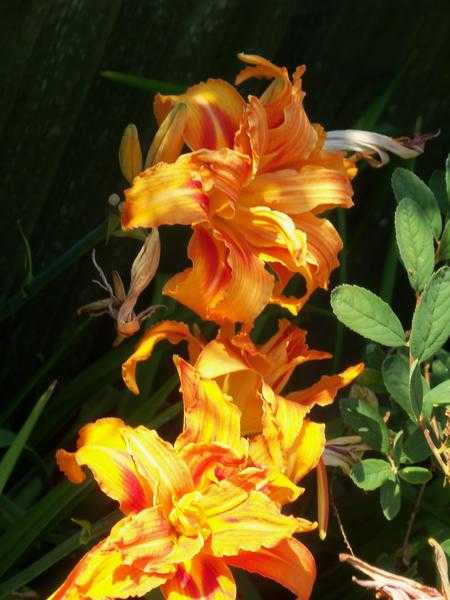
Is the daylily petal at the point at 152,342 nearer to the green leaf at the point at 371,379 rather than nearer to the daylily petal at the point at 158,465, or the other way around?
the daylily petal at the point at 158,465

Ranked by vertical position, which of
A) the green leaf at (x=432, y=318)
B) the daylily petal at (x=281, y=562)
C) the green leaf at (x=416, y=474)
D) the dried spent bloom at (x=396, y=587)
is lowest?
the daylily petal at (x=281, y=562)

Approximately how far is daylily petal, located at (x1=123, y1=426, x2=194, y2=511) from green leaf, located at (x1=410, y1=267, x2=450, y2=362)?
0.27 m

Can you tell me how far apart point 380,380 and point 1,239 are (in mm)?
543

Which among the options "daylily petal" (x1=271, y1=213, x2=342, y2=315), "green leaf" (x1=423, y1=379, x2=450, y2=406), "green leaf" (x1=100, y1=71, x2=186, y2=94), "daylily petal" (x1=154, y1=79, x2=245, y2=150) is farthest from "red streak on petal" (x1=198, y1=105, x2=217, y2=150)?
"green leaf" (x1=423, y1=379, x2=450, y2=406)

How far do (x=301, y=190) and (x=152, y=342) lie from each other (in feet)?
0.71

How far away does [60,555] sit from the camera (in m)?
1.07

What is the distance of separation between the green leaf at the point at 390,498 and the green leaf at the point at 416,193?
281 millimetres

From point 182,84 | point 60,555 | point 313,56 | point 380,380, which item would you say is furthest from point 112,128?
point 60,555

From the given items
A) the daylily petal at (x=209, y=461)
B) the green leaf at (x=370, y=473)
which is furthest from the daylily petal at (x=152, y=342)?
the green leaf at (x=370, y=473)

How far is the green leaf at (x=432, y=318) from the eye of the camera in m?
1.05

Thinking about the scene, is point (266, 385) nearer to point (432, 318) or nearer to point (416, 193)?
point (432, 318)

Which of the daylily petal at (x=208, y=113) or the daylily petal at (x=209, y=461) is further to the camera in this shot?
the daylily petal at (x=208, y=113)

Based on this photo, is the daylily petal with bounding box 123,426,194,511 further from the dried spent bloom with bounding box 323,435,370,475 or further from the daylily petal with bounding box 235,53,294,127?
the daylily petal with bounding box 235,53,294,127

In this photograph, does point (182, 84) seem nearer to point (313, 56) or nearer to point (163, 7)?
point (163, 7)
